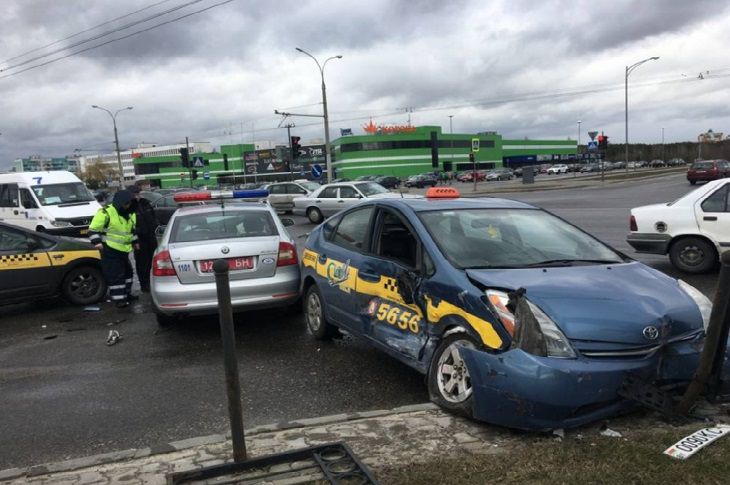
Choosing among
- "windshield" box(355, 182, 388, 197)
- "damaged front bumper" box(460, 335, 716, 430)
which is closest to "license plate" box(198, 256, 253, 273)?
"damaged front bumper" box(460, 335, 716, 430)

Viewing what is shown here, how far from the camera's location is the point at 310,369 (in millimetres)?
Result: 5227

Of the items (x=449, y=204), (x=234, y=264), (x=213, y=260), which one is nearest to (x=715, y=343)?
(x=449, y=204)

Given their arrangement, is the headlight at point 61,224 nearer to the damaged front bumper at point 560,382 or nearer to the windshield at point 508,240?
the windshield at point 508,240

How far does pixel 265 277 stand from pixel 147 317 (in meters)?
2.15

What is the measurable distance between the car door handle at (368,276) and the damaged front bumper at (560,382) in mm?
1424

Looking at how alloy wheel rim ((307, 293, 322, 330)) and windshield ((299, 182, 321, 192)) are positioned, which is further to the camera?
windshield ((299, 182, 321, 192))

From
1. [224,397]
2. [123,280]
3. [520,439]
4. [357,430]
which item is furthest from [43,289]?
[520,439]

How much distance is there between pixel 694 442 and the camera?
318cm

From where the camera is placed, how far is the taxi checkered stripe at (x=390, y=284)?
14.7 feet

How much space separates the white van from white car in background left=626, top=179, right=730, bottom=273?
46.2 ft

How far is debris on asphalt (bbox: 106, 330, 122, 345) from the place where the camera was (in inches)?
252

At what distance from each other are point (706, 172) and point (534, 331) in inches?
1556

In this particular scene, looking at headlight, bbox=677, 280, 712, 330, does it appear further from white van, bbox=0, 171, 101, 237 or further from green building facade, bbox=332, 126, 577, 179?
green building facade, bbox=332, 126, 577, 179

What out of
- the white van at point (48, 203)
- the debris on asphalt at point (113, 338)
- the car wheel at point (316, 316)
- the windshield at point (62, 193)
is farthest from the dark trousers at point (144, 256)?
the windshield at point (62, 193)
